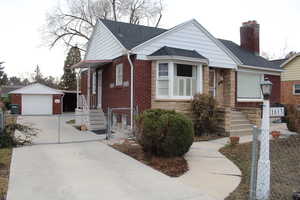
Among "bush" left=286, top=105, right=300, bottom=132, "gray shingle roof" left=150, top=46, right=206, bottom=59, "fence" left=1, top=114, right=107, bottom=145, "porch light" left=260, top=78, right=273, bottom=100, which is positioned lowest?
"fence" left=1, top=114, right=107, bottom=145

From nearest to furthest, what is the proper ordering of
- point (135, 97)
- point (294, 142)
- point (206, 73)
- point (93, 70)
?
point (294, 142) < point (135, 97) < point (206, 73) < point (93, 70)

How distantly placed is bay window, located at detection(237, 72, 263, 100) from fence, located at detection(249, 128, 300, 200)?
608cm

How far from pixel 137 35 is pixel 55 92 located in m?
16.7

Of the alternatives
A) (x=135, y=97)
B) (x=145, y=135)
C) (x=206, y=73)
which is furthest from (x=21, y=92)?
(x=145, y=135)

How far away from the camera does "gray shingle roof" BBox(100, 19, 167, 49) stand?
38.6ft

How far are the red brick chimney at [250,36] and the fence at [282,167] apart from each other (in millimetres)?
10384

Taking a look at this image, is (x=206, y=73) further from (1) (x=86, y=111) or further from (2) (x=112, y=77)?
(1) (x=86, y=111)

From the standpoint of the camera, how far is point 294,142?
340 inches

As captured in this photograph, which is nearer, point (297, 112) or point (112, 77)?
point (297, 112)

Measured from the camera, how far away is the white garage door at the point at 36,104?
25.5 m

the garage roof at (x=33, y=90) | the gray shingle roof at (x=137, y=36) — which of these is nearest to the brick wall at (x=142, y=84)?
the gray shingle roof at (x=137, y=36)

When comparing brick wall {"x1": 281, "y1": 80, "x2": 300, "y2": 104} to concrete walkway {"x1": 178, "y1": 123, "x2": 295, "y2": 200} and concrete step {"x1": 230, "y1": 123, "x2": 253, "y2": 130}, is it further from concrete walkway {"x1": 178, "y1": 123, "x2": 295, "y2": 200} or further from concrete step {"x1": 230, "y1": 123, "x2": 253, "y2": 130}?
concrete walkway {"x1": 178, "y1": 123, "x2": 295, "y2": 200}

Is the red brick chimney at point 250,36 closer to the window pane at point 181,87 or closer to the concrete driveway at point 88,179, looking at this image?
the window pane at point 181,87

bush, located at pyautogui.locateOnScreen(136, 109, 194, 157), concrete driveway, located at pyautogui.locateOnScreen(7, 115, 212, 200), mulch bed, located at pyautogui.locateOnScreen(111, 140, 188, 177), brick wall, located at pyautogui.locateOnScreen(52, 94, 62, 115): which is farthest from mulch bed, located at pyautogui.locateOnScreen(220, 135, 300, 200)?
brick wall, located at pyautogui.locateOnScreen(52, 94, 62, 115)
